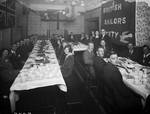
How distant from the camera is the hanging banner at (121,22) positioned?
12.5 ft

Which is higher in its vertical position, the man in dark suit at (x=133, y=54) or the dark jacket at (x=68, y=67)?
the man in dark suit at (x=133, y=54)

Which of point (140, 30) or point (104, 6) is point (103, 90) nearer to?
point (140, 30)

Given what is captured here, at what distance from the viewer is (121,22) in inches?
168

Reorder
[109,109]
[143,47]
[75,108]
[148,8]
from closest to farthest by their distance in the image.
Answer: [109,109], [75,108], [148,8], [143,47]

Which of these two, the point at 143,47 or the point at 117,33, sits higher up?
the point at 117,33

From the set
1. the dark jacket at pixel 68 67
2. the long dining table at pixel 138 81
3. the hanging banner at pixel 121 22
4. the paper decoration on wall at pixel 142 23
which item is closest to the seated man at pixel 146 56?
the paper decoration on wall at pixel 142 23

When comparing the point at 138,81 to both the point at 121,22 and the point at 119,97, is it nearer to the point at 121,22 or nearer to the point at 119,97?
the point at 119,97

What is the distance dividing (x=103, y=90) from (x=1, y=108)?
1.19 m

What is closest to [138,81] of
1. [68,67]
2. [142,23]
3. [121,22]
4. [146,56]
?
[68,67]

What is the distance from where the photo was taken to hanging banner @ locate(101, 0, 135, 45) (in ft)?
12.5

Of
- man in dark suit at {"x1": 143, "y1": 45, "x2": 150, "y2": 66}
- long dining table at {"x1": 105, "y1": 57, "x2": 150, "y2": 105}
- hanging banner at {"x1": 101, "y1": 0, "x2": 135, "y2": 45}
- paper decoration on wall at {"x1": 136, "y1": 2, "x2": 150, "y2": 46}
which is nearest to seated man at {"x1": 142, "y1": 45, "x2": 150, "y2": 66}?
man in dark suit at {"x1": 143, "y1": 45, "x2": 150, "y2": 66}

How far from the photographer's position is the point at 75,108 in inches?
93.7

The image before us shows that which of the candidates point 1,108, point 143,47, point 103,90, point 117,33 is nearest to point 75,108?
point 103,90

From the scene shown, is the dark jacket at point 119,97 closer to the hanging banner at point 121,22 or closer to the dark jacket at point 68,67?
the dark jacket at point 68,67
